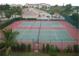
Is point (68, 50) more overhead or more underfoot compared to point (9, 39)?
more underfoot

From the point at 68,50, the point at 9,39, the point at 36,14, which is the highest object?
the point at 36,14

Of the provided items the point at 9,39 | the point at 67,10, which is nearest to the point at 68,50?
the point at 67,10

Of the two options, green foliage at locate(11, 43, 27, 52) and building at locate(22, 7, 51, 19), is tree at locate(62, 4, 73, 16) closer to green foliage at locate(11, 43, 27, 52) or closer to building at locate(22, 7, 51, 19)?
building at locate(22, 7, 51, 19)

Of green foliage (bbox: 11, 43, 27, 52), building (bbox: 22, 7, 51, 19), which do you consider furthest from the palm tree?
building (bbox: 22, 7, 51, 19)

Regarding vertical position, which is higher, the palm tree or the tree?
the tree

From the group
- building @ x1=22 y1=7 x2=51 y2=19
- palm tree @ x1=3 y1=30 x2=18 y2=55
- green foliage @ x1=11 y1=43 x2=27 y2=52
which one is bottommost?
green foliage @ x1=11 y1=43 x2=27 y2=52

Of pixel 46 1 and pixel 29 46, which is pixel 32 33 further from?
pixel 46 1

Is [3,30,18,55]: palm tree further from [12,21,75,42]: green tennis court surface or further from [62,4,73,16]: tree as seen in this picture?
[62,4,73,16]: tree

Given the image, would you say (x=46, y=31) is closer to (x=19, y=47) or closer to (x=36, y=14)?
(x=36, y=14)

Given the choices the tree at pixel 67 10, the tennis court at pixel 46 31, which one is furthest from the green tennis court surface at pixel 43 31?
the tree at pixel 67 10

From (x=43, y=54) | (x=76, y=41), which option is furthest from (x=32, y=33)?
(x=76, y=41)
